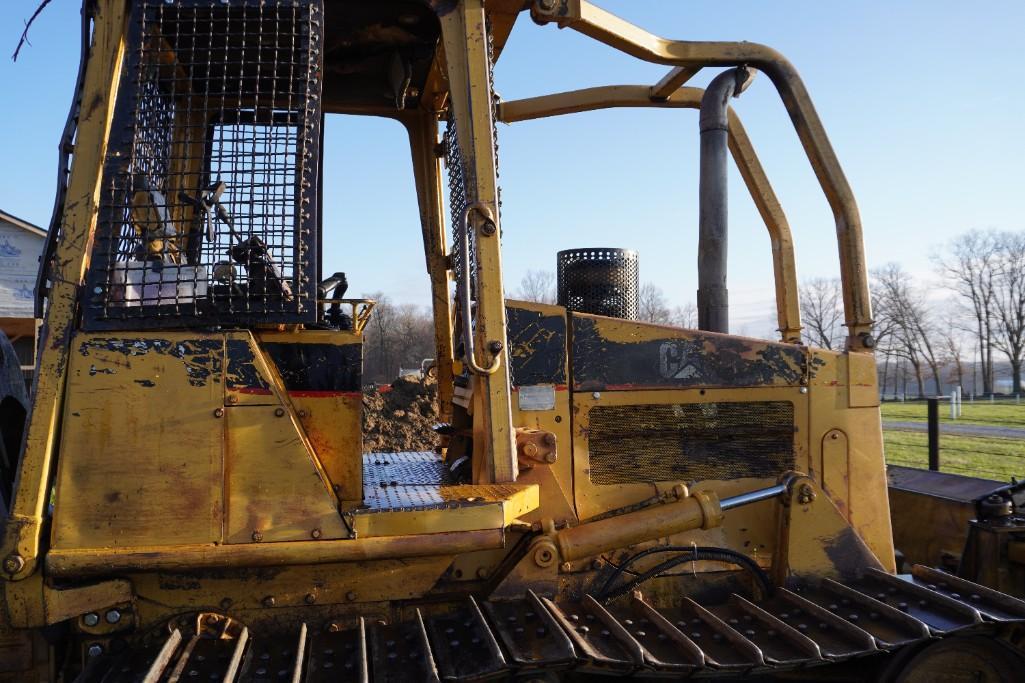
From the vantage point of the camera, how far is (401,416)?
13461 millimetres

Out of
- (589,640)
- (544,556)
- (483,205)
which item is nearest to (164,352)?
(483,205)

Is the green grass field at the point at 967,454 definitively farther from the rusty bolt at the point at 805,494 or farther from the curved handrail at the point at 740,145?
the rusty bolt at the point at 805,494

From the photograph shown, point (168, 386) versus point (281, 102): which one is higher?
point (281, 102)

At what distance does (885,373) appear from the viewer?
68.9 metres

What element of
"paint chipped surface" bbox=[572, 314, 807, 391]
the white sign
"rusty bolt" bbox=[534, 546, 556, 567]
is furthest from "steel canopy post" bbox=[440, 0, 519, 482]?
the white sign

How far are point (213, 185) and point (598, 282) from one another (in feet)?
6.91

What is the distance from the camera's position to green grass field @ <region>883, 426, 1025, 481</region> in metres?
12.6

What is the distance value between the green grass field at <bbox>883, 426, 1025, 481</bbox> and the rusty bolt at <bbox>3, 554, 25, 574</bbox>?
32.7ft

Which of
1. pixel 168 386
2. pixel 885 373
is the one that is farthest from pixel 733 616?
pixel 885 373

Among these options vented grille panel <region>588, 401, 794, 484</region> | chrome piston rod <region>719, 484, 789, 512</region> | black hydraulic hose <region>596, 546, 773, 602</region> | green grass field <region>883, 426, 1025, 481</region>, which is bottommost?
green grass field <region>883, 426, 1025, 481</region>

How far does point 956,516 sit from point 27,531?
4942mm

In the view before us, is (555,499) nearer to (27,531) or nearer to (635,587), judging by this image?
(635,587)

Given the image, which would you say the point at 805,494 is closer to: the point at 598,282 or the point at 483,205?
the point at 598,282

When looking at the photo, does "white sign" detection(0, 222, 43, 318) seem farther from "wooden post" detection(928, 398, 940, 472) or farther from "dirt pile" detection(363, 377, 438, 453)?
"wooden post" detection(928, 398, 940, 472)
